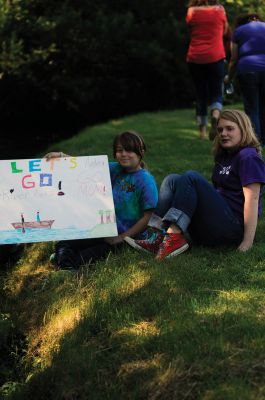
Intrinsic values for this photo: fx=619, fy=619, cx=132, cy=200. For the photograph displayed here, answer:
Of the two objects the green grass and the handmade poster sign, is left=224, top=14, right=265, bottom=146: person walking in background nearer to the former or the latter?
the green grass

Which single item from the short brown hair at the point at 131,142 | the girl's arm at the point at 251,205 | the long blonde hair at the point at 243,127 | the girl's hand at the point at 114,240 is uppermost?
the long blonde hair at the point at 243,127

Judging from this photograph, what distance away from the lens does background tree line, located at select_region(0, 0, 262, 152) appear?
49.7ft

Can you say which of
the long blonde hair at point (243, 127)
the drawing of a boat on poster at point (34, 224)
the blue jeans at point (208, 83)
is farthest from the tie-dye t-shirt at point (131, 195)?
the blue jeans at point (208, 83)

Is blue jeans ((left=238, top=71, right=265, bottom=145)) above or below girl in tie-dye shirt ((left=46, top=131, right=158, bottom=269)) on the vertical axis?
above

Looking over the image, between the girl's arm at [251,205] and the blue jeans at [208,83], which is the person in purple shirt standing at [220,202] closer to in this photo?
the girl's arm at [251,205]

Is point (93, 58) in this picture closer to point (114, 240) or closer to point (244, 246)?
point (114, 240)

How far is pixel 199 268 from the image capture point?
4.20 m

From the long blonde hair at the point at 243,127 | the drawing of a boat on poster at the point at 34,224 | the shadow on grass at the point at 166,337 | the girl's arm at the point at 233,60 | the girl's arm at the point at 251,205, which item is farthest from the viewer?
the girl's arm at the point at 233,60

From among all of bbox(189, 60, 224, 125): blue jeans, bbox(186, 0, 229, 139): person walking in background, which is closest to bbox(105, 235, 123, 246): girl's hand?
bbox(186, 0, 229, 139): person walking in background

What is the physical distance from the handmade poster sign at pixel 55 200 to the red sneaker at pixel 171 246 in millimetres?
418

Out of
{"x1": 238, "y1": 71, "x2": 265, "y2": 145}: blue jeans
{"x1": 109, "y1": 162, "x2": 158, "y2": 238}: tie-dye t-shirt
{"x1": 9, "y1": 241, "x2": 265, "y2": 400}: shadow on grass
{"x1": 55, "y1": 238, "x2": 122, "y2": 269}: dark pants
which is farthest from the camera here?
{"x1": 238, "y1": 71, "x2": 265, "y2": 145}: blue jeans

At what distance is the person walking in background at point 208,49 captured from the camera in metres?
8.30

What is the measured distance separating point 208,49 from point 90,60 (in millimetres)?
8914

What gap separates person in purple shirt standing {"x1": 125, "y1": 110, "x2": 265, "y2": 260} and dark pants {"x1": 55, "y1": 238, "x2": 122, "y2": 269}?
0.29m
